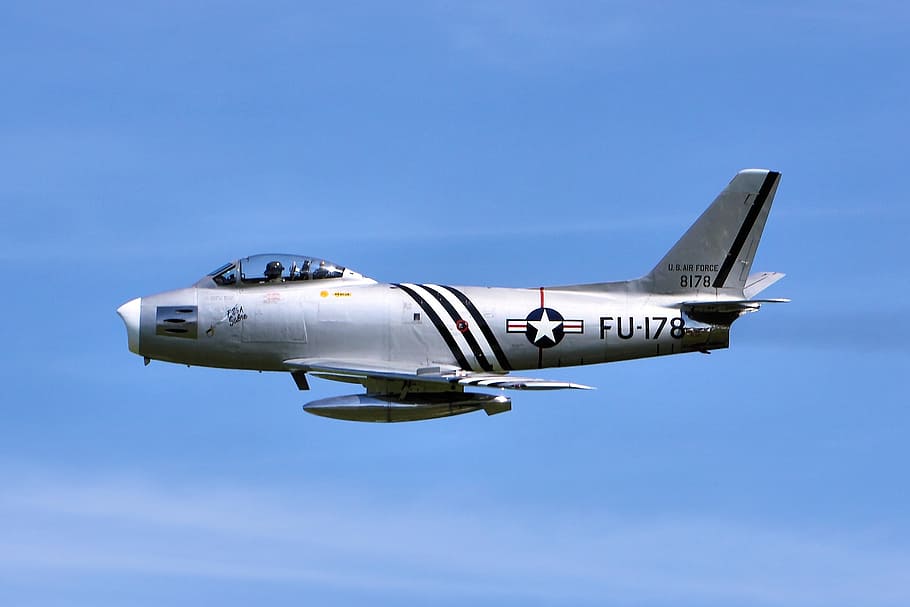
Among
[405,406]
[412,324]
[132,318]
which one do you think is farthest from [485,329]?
[132,318]

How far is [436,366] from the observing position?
36062mm

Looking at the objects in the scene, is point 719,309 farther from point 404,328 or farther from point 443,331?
point 404,328

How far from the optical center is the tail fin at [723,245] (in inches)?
1476

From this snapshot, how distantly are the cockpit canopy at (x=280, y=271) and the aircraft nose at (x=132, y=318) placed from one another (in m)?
2.20

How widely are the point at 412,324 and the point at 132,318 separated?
7.48 metres

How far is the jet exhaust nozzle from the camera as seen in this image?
116 ft

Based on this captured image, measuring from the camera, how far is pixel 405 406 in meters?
36.0

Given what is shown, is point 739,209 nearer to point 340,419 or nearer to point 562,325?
point 562,325

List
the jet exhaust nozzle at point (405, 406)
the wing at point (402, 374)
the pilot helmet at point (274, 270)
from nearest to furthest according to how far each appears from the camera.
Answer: the wing at point (402, 374), the jet exhaust nozzle at point (405, 406), the pilot helmet at point (274, 270)

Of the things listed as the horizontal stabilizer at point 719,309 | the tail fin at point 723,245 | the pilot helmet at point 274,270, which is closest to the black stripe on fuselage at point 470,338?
the pilot helmet at point 274,270

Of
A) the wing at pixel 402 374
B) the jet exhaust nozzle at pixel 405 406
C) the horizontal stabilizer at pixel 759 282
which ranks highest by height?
the horizontal stabilizer at pixel 759 282

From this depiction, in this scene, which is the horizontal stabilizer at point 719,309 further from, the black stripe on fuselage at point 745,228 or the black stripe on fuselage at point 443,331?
the black stripe on fuselage at point 443,331

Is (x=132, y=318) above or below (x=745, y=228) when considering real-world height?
below

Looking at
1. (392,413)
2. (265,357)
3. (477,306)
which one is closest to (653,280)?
(477,306)
